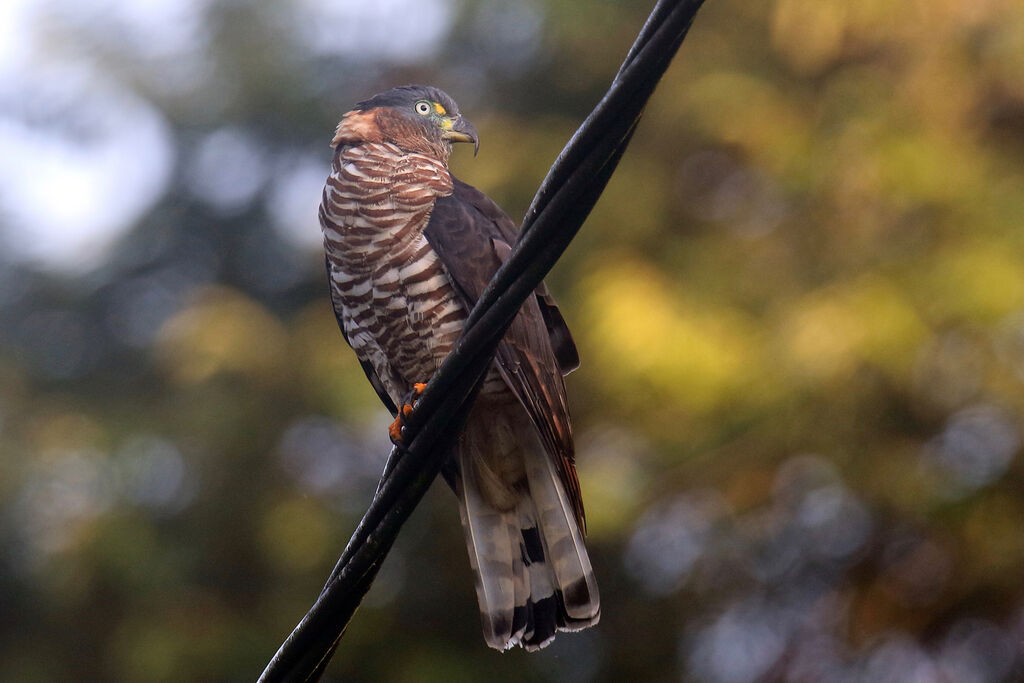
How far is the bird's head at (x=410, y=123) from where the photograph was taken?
317 cm

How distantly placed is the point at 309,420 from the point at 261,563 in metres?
0.71

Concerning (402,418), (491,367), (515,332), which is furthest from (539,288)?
(402,418)

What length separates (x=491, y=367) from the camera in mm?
2723

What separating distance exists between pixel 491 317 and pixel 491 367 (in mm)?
959

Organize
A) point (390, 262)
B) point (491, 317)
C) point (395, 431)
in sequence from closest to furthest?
point (491, 317)
point (395, 431)
point (390, 262)

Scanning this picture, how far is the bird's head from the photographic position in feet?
10.4

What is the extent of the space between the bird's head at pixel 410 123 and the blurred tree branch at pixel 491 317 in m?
1.39

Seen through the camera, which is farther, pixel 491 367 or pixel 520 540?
pixel 520 540

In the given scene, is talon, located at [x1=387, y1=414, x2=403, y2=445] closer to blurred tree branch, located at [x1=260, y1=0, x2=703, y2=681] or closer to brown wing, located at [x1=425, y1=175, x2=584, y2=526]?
brown wing, located at [x1=425, y1=175, x2=584, y2=526]

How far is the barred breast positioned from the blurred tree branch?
850 mm

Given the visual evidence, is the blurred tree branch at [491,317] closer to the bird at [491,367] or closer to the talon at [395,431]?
the talon at [395,431]

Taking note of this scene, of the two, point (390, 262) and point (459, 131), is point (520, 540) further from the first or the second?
point (459, 131)

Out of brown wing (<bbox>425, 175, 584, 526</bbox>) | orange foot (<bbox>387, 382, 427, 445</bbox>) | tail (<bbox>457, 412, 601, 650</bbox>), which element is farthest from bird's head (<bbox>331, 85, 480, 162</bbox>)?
tail (<bbox>457, 412, 601, 650</bbox>)

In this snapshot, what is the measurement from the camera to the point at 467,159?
566cm
